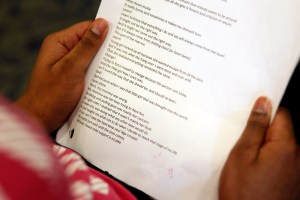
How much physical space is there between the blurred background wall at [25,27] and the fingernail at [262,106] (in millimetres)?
446

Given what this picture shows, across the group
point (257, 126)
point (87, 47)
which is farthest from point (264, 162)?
point (87, 47)

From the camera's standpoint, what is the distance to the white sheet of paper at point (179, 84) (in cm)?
43

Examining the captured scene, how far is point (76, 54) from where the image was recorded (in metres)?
0.52

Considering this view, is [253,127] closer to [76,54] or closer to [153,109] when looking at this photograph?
[153,109]

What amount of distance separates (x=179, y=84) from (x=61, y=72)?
19cm

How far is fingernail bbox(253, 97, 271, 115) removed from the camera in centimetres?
43

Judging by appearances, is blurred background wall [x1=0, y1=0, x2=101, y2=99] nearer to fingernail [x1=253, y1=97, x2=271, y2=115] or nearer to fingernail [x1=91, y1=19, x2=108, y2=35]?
fingernail [x1=91, y1=19, x2=108, y2=35]

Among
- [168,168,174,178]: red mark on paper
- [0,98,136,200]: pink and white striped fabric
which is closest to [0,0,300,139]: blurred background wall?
[168,168,174,178]: red mark on paper

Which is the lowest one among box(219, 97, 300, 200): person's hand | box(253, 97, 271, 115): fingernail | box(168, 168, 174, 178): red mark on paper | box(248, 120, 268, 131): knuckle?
box(168, 168, 174, 178): red mark on paper

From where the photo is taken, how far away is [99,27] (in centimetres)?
51

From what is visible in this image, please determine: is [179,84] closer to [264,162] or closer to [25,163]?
[264,162]

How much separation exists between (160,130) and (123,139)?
57 mm

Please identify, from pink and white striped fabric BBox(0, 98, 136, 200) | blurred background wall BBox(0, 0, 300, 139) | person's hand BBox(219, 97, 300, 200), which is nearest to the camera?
pink and white striped fabric BBox(0, 98, 136, 200)

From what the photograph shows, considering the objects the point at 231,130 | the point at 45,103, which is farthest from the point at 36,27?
the point at 231,130
